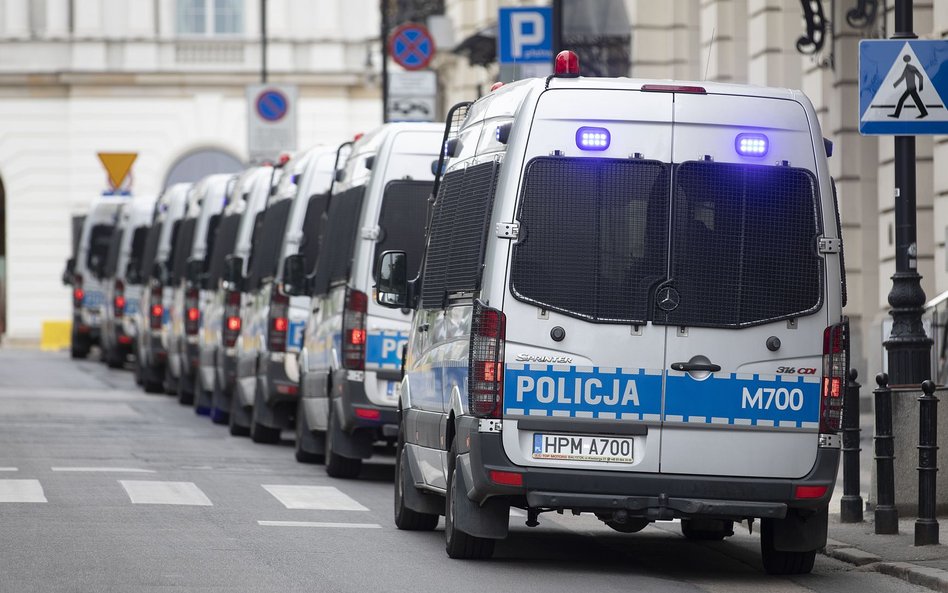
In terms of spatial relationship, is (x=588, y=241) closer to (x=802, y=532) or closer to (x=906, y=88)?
(x=802, y=532)

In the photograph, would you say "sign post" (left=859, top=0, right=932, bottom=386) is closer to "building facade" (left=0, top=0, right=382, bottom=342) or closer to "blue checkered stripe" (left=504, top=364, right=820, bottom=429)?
"blue checkered stripe" (left=504, top=364, right=820, bottom=429)

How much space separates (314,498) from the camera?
15.5m

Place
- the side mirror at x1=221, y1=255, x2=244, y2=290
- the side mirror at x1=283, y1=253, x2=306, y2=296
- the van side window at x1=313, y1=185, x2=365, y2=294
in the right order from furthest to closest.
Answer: the side mirror at x1=221, y1=255, x2=244, y2=290
the side mirror at x1=283, y1=253, x2=306, y2=296
the van side window at x1=313, y1=185, x2=365, y2=294

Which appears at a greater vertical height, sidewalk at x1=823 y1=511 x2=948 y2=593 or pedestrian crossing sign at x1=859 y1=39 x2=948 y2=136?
pedestrian crossing sign at x1=859 y1=39 x2=948 y2=136

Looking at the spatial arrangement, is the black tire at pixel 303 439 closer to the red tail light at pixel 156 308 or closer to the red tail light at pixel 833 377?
the red tail light at pixel 833 377

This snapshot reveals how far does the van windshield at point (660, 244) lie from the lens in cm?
1108

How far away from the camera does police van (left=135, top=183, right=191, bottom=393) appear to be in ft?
101

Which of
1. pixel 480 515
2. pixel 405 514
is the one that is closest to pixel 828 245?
pixel 480 515

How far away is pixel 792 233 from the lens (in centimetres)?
1120

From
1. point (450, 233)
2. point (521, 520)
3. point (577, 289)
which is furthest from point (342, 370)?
point (577, 289)

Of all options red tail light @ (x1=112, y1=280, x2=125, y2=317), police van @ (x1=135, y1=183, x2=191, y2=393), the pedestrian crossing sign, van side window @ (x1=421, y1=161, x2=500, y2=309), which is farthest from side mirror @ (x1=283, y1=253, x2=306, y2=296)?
red tail light @ (x1=112, y1=280, x2=125, y2=317)

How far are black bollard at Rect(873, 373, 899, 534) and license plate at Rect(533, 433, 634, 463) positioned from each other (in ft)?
8.46

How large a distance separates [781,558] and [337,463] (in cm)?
639

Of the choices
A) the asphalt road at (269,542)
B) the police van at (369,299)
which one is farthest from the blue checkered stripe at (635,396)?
the police van at (369,299)
